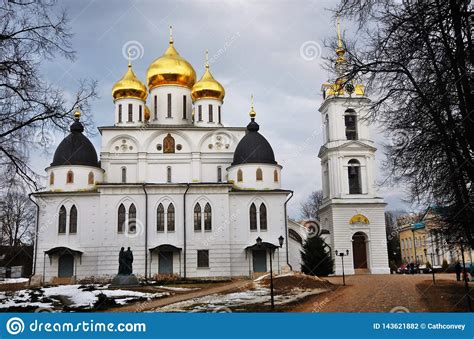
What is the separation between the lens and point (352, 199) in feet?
129

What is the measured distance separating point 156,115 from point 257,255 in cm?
1366

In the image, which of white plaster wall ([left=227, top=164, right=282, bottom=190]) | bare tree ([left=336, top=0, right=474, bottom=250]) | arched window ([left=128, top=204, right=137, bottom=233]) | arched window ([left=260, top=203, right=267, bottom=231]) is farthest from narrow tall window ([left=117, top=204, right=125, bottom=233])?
bare tree ([left=336, top=0, right=474, bottom=250])

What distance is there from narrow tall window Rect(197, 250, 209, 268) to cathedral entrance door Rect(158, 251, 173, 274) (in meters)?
1.80

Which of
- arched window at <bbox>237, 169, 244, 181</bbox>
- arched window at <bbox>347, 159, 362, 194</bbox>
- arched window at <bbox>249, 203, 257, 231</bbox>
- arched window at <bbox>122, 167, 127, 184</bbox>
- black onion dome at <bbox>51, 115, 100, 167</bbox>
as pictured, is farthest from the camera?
arched window at <bbox>347, 159, 362, 194</bbox>

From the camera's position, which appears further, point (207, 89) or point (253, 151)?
point (207, 89)

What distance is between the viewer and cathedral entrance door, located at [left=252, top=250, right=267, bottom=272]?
33219 mm

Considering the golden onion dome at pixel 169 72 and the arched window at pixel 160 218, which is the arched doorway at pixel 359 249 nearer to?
the arched window at pixel 160 218

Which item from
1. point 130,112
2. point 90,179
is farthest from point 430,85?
point 130,112

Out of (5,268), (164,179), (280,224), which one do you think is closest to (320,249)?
(280,224)

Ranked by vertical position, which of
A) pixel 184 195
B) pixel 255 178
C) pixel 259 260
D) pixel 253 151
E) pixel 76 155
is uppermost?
pixel 253 151

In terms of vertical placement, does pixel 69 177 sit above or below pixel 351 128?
below

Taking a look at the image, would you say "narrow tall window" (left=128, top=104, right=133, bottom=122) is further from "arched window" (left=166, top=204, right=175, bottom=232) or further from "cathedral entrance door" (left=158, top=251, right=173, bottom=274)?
"cathedral entrance door" (left=158, top=251, right=173, bottom=274)

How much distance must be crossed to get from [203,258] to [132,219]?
520cm

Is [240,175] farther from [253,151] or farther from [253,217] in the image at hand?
[253,217]
